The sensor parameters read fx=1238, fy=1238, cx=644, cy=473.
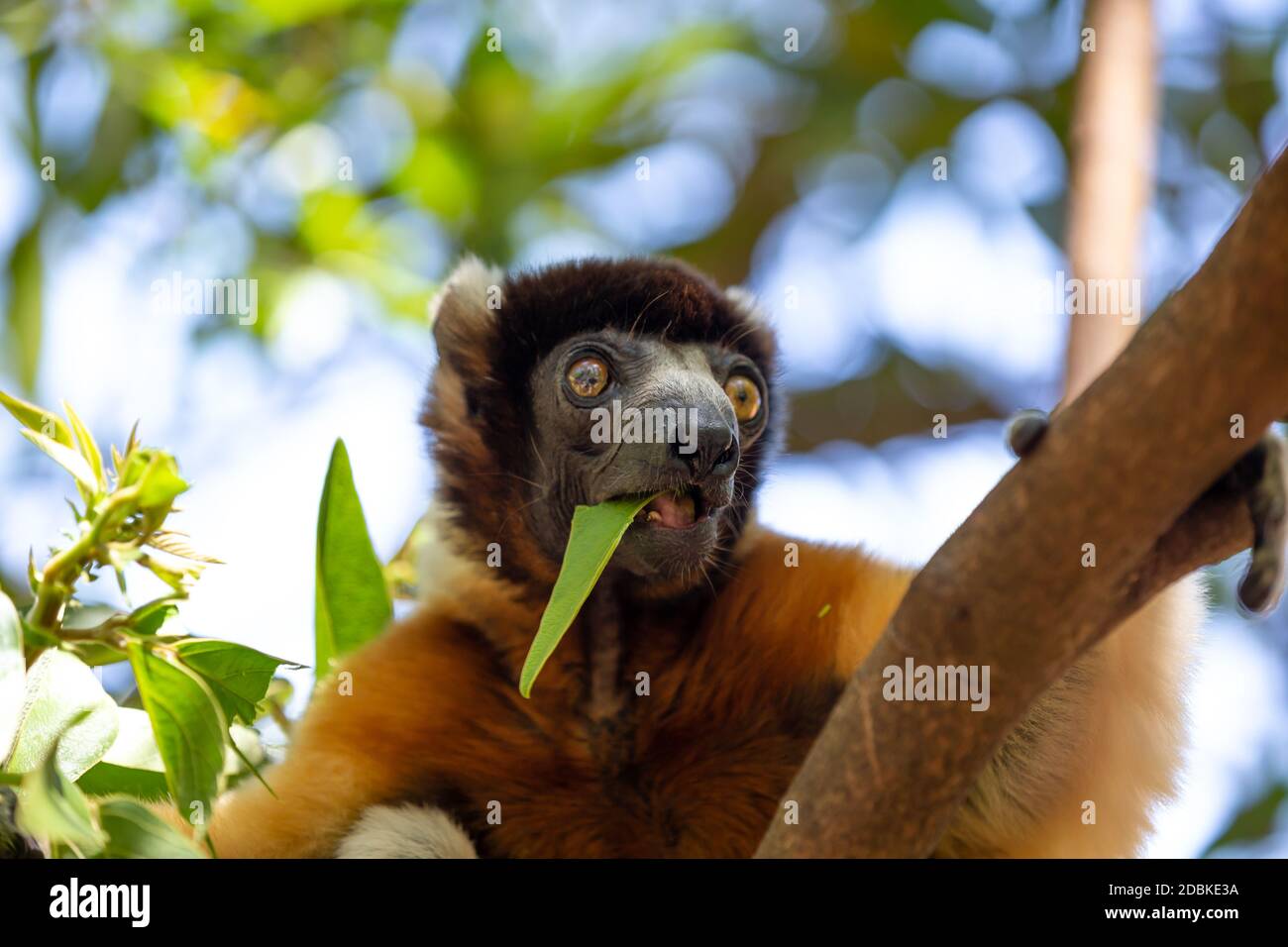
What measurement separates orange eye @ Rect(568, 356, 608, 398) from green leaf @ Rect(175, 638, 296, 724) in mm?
1684

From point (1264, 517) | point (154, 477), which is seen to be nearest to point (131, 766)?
point (154, 477)

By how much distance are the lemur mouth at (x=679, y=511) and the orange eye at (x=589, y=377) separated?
0.52 metres

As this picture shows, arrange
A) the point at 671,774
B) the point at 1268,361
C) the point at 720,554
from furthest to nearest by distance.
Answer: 1. the point at 720,554
2. the point at 671,774
3. the point at 1268,361

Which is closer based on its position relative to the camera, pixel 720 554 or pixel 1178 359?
pixel 1178 359

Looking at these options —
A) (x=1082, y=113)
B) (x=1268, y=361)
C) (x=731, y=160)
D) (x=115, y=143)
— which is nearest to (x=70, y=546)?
(x=1268, y=361)

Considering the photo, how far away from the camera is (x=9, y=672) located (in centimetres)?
239

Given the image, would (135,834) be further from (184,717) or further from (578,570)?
(578,570)

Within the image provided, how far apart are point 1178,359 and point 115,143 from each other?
21.5 ft

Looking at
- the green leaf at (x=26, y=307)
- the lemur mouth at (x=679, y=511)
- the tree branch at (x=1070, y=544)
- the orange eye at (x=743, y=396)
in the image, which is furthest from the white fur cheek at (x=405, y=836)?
the green leaf at (x=26, y=307)

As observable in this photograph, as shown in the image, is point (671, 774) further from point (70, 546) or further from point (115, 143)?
point (115, 143)

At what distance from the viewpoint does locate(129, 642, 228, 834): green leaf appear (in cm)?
249

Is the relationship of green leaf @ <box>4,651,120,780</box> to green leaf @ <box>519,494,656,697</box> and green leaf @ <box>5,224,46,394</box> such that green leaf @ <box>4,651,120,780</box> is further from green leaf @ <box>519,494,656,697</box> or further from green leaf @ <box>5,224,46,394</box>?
green leaf @ <box>5,224,46,394</box>

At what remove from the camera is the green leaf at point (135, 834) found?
2309mm

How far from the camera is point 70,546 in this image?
2.44m
